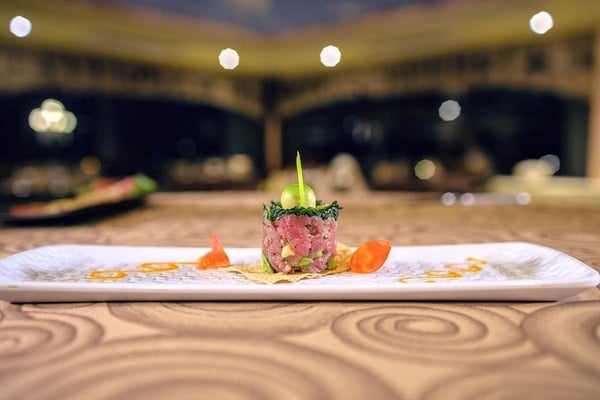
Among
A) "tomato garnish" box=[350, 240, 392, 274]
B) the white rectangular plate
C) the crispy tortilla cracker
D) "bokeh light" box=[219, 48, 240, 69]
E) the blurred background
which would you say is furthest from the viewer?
the blurred background

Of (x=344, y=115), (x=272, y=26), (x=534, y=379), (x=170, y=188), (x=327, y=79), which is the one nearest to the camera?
(x=534, y=379)

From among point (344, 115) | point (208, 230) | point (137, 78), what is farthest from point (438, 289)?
point (344, 115)

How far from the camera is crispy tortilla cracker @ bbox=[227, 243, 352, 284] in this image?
0.94 m

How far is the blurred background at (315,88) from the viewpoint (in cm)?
566

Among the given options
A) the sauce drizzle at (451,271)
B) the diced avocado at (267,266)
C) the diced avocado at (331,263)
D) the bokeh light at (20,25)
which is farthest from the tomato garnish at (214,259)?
the bokeh light at (20,25)

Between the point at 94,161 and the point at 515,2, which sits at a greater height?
the point at 515,2

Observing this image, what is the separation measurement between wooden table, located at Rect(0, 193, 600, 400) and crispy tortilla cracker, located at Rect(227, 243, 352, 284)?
4.3 inches

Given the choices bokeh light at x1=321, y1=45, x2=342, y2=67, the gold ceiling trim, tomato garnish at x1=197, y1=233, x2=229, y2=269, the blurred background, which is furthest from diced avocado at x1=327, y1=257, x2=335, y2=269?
the gold ceiling trim

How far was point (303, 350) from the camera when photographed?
0.63m

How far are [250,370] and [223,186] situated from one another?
6.23m

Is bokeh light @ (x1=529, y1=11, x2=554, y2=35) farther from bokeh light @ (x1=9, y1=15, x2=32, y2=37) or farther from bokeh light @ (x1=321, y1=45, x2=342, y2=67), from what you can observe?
bokeh light @ (x1=9, y1=15, x2=32, y2=37)

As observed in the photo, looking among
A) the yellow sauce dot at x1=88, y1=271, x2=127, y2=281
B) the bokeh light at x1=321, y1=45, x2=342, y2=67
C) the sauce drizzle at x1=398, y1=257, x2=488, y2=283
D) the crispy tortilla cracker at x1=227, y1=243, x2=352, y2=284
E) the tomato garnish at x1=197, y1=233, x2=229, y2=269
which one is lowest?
the sauce drizzle at x1=398, y1=257, x2=488, y2=283

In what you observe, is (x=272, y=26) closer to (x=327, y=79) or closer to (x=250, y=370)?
(x=327, y=79)

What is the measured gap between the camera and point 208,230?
1.98 meters
